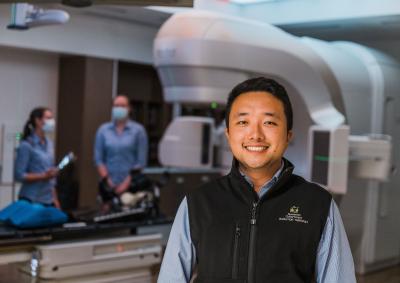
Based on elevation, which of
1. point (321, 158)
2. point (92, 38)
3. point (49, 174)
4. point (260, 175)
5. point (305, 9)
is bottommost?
point (49, 174)

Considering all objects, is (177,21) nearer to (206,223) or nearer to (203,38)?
(203,38)

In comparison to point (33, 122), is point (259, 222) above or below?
below

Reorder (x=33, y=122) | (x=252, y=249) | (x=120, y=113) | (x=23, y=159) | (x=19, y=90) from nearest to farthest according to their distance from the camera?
1. (x=252, y=249)
2. (x=23, y=159)
3. (x=33, y=122)
4. (x=120, y=113)
5. (x=19, y=90)

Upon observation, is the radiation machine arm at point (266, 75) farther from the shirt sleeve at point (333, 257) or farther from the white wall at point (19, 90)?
the shirt sleeve at point (333, 257)

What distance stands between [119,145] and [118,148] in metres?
0.03

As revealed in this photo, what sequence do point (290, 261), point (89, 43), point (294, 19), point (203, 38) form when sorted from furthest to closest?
point (89, 43) → point (294, 19) → point (203, 38) → point (290, 261)

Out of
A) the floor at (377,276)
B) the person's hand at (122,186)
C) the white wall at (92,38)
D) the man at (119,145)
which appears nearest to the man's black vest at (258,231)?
the floor at (377,276)

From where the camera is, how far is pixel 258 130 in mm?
1225

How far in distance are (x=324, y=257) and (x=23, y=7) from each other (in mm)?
2874

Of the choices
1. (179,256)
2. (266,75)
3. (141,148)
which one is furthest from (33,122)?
(179,256)

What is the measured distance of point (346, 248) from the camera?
1254mm

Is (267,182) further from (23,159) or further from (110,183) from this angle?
(110,183)

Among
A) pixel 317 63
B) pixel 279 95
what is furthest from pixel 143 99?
pixel 279 95

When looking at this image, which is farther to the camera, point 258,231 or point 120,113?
point 120,113
